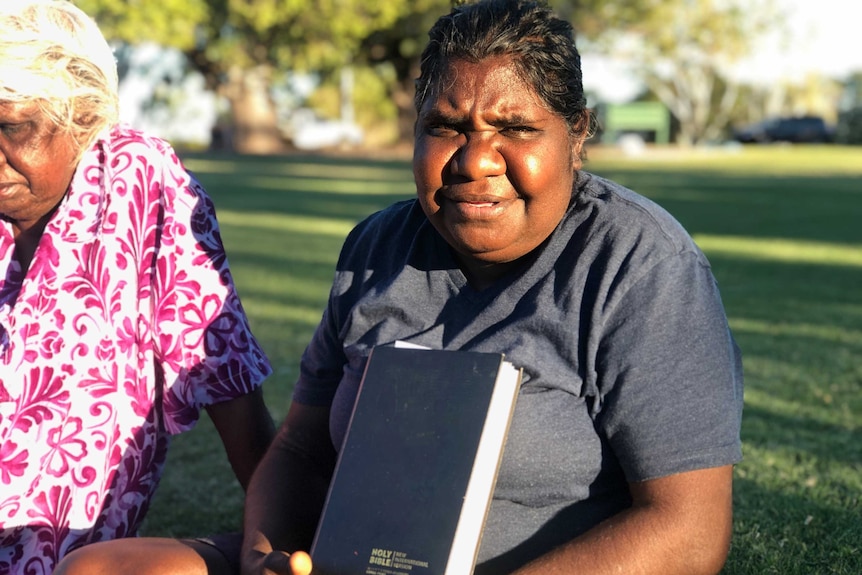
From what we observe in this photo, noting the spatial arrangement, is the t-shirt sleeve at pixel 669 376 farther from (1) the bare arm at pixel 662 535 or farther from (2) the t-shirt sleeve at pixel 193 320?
(2) the t-shirt sleeve at pixel 193 320

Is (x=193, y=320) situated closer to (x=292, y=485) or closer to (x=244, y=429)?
(x=244, y=429)

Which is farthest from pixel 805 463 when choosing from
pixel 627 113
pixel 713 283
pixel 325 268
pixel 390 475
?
pixel 627 113

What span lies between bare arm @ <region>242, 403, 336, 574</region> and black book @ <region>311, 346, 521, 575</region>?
0.36m

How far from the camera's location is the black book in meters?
1.88

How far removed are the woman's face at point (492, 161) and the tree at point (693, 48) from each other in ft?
132

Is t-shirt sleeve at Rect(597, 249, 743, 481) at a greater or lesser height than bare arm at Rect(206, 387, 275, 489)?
greater

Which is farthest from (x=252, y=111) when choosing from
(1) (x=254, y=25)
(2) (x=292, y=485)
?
(2) (x=292, y=485)

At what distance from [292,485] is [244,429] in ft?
1.42

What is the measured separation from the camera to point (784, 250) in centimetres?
1193

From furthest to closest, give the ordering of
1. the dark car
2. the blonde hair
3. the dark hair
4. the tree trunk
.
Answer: the dark car
the tree trunk
the blonde hair
the dark hair

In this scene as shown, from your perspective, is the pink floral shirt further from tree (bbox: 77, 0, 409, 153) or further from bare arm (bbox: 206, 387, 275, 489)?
tree (bbox: 77, 0, 409, 153)

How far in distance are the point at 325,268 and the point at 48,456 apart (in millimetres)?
7872

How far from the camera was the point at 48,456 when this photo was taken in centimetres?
267

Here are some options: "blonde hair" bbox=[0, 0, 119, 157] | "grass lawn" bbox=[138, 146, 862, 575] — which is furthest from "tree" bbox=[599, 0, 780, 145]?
"blonde hair" bbox=[0, 0, 119, 157]
